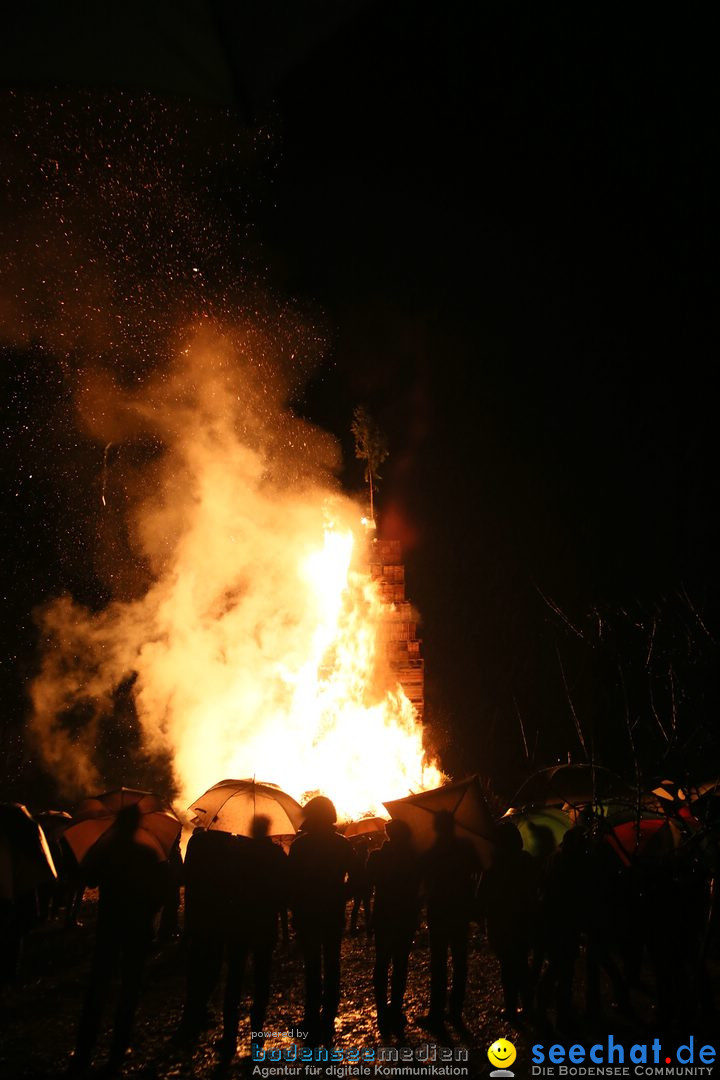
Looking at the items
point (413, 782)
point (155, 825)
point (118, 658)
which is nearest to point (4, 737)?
point (118, 658)

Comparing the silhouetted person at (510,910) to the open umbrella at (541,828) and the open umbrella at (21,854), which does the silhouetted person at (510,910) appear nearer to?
the open umbrella at (541,828)

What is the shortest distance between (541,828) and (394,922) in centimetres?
187

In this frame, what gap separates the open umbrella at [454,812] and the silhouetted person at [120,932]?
1.88 meters

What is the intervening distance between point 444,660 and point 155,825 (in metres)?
22.3

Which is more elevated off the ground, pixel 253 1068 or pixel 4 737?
pixel 4 737

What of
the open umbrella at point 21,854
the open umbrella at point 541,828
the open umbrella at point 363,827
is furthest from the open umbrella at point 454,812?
the open umbrella at point 363,827

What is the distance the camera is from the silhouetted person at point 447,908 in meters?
4.95

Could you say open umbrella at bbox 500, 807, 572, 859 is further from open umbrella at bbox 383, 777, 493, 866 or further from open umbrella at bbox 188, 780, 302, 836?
open umbrella at bbox 188, 780, 302, 836

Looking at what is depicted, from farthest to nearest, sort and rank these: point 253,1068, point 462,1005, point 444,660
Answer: point 444,660, point 462,1005, point 253,1068

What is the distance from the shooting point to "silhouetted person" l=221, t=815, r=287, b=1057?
15.1 feet

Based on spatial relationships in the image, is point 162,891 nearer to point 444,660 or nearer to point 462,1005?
point 462,1005

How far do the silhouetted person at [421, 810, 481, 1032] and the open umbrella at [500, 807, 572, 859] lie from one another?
111 cm

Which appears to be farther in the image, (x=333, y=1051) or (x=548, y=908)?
(x=548, y=908)

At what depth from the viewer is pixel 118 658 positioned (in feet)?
51.9
